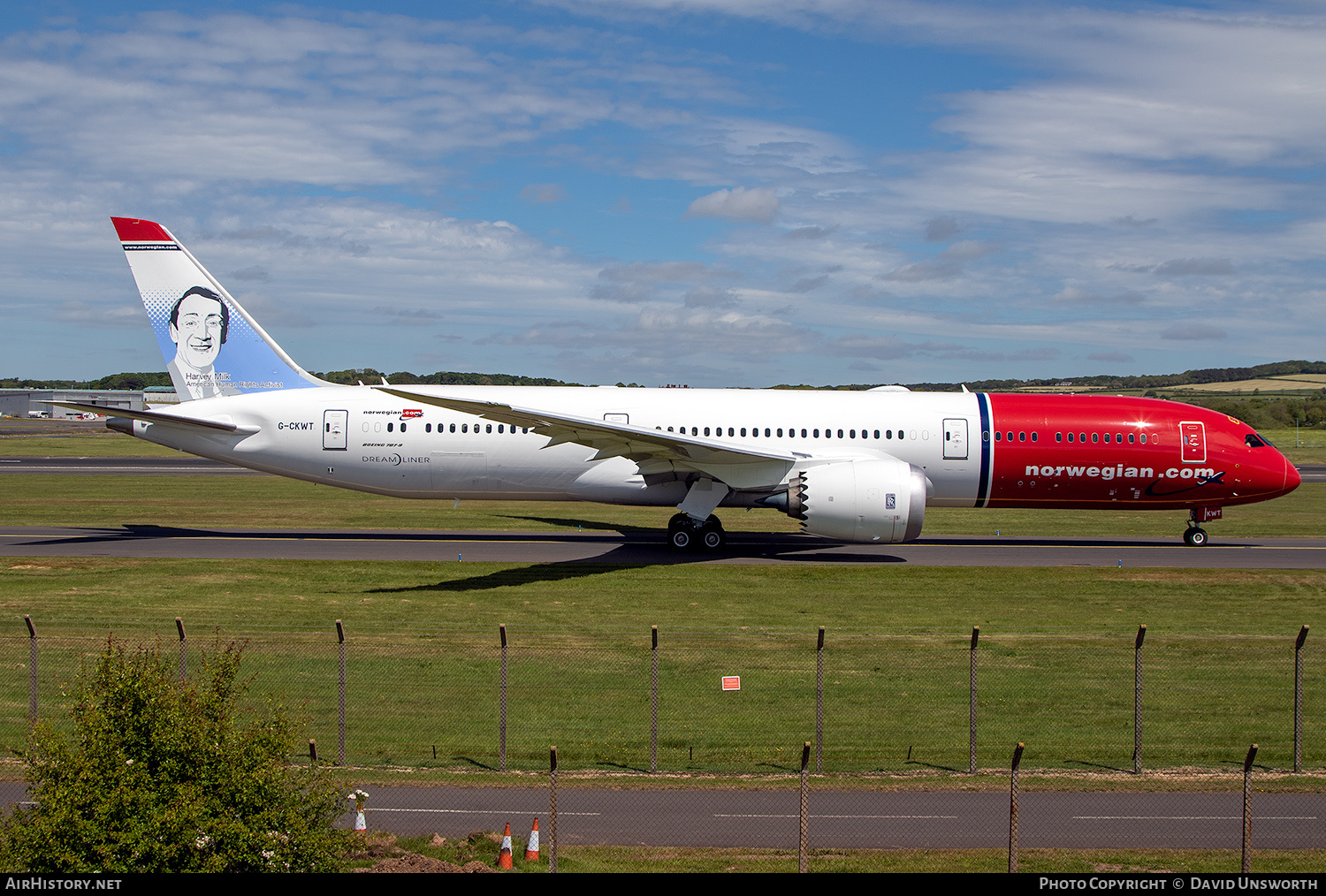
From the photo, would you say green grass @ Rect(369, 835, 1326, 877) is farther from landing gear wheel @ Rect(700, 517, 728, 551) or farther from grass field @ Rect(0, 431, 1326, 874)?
landing gear wheel @ Rect(700, 517, 728, 551)

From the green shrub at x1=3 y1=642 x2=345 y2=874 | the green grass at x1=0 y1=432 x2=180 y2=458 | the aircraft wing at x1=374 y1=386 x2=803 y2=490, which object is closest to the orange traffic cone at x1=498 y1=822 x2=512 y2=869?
the green shrub at x1=3 y1=642 x2=345 y2=874

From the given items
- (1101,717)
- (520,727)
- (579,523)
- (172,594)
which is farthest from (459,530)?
(1101,717)

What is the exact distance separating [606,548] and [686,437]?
13.8 ft

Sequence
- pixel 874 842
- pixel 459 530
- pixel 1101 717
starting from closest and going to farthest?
pixel 874 842 → pixel 1101 717 → pixel 459 530

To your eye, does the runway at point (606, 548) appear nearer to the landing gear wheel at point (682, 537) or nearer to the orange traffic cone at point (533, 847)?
the landing gear wheel at point (682, 537)

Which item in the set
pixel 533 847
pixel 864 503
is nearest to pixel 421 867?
pixel 533 847

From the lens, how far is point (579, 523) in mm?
34906

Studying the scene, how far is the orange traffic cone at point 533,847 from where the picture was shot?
30.5 feet

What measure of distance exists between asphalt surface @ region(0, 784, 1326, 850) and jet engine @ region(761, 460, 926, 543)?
44.8 feet

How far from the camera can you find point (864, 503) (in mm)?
24781

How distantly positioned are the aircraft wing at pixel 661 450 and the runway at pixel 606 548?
2344 mm

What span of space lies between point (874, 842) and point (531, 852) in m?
3.42

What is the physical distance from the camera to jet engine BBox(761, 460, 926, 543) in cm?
2480

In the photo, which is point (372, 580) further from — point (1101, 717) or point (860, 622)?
point (1101, 717)
